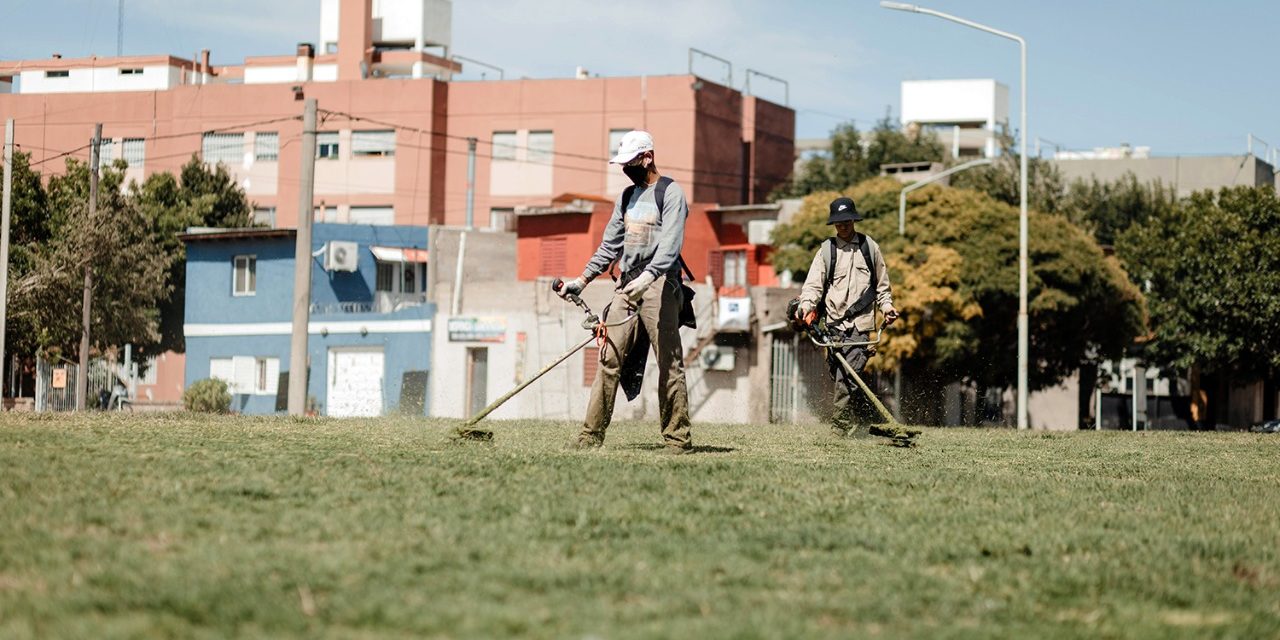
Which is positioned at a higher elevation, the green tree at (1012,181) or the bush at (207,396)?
the green tree at (1012,181)

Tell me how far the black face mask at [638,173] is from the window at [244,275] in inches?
1847

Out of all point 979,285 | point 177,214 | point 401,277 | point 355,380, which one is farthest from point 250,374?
point 979,285

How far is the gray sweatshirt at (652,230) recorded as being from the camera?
35.2ft

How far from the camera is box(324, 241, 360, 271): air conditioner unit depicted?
5547 cm

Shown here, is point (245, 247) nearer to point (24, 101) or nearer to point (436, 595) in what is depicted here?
point (24, 101)

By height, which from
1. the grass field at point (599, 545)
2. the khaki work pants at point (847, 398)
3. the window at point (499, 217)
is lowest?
the grass field at point (599, 545)

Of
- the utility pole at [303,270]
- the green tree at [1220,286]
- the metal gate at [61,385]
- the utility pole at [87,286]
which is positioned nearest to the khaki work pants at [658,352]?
the utility pole at [303,270]

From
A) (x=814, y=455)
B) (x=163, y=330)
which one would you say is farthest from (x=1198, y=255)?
(x=814, y=455)

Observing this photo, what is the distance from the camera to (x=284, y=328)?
55.0m

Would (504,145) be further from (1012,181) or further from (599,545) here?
(599,545)

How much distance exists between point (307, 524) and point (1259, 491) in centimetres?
583

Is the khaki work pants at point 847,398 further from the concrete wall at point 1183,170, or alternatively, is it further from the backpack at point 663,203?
the concrete wall at point 1183,170

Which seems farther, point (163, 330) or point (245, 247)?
point (163, 330)

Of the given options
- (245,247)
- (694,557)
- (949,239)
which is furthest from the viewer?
(245,247)
